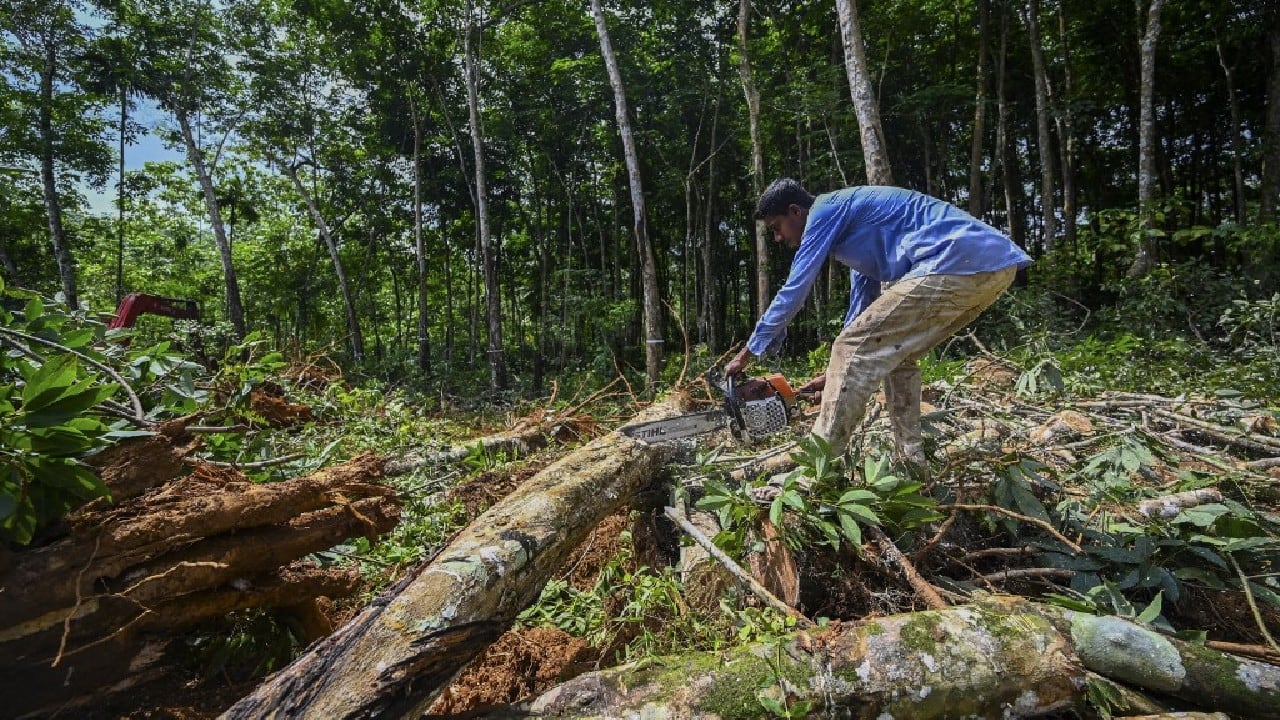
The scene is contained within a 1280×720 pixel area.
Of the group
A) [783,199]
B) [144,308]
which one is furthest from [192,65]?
[783,199]

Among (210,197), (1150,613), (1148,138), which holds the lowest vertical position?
(1150,613)

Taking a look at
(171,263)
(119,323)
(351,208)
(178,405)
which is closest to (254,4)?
(351,208)

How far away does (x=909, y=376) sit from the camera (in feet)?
9.79

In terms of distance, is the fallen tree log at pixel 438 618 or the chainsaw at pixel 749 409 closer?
the fallen tree log at pixel 438 618

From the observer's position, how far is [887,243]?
287cm

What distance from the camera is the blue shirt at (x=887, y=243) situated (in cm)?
264

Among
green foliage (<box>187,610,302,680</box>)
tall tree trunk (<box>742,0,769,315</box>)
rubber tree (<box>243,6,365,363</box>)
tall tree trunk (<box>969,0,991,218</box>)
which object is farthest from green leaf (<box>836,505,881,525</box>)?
rubber tree (<box>243,6,365,363</box>)

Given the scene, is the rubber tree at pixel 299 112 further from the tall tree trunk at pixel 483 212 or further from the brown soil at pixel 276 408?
the brown soil at pixel 276 408

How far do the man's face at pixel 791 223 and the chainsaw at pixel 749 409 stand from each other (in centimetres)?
77

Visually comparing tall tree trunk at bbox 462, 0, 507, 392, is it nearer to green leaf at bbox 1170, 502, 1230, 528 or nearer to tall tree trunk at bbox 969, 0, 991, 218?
tall tree trunk at bbox 969, 0, 991, 218

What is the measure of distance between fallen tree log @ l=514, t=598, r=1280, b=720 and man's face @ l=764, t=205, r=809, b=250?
202cm

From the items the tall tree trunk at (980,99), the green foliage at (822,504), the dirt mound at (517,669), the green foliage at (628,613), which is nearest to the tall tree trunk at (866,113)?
the green foliage at (822,504)

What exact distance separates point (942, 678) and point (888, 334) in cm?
156

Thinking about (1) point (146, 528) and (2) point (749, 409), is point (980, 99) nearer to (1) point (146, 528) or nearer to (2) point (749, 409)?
(2) point (749, 409)
